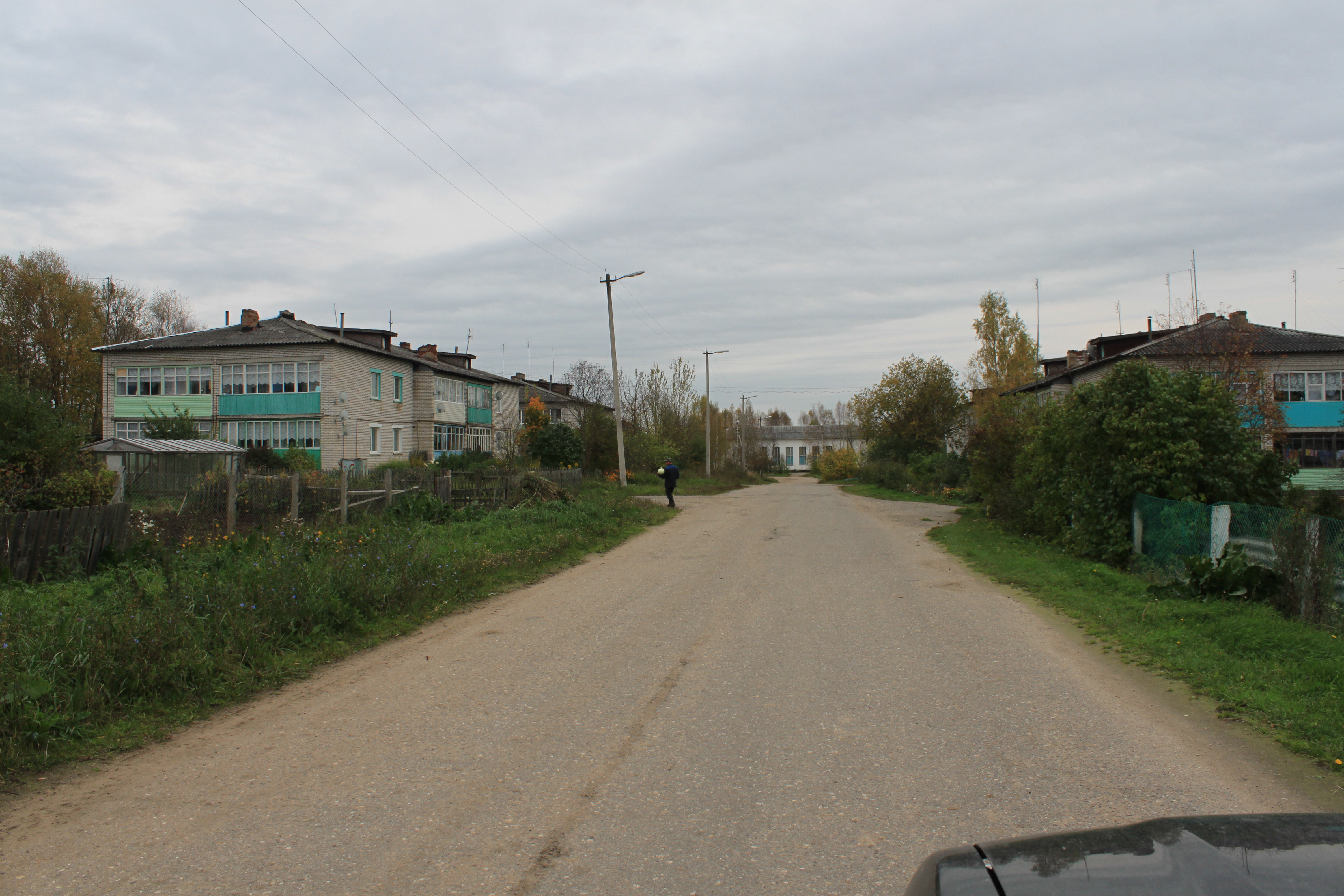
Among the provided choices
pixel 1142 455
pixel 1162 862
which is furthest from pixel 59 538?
pixel 1142 455

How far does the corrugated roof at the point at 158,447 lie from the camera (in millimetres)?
26438

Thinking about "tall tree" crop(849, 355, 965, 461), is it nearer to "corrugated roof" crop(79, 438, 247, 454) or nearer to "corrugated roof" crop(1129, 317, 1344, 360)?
"corrugated roof" crop(1129, 317, 1344, 360)

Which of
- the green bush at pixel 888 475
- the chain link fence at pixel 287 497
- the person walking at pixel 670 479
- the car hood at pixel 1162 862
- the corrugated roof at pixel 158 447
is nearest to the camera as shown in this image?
the car hood at pixel 1162 862

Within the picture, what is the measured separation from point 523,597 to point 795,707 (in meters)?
5.69

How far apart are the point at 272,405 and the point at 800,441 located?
9313 centimetres

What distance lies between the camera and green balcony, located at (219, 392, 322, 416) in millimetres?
38062

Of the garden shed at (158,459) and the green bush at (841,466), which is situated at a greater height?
the garden shed at (158,459)

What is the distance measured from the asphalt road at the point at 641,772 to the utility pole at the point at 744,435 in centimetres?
6596

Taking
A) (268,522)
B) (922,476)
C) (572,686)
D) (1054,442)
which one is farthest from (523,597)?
(922,476)

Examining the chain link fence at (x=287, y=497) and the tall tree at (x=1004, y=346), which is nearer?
the chain link fence at (x=287, y=497)

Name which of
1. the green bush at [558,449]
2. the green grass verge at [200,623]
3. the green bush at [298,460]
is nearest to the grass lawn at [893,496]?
the green bush at [558,449]

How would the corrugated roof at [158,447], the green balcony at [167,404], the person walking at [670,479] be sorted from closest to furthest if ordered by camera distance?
the corrugated roof at [158,447]
the person walking at [670,479]
the green balcony at [167,404]

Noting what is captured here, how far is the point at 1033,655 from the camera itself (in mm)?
7500

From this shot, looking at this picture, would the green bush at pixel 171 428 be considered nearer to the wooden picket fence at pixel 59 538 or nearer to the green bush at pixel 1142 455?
the wooden picket fence at pixel 59 538
